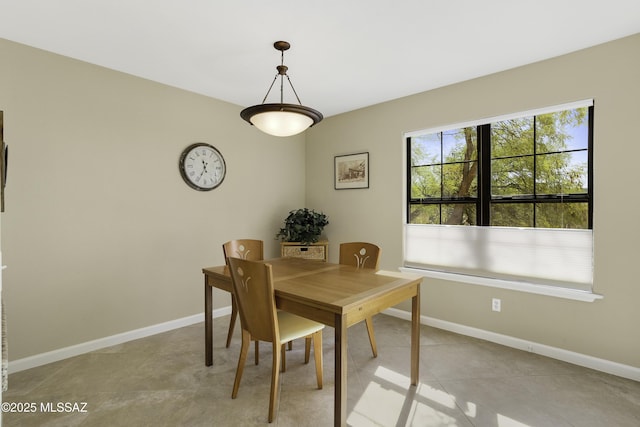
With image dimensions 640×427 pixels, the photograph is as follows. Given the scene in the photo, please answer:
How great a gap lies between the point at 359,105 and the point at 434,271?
2014mm

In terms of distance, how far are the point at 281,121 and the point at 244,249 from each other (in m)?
1.32

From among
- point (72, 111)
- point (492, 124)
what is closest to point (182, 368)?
point (72, 111)

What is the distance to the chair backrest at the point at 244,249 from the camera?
2.86 m

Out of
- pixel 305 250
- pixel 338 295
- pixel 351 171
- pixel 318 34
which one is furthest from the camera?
pixel 351 171

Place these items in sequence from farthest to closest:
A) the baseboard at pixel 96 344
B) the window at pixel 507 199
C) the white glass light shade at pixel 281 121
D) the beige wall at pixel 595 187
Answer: the window at pixel 507 199 → the baseboard at pixel 96 344 → the beige wall at pixel 595 187 → the white glass light shade at pixel 281 121

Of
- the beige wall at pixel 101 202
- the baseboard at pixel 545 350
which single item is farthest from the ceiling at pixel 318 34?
the baseboard at pixel 545 350

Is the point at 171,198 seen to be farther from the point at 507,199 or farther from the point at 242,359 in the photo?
the point at 507,199

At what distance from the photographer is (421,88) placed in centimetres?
323

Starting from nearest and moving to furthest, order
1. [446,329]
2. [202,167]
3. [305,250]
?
[446,329] → [202,167] → [305,250]

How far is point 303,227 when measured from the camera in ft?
12.5

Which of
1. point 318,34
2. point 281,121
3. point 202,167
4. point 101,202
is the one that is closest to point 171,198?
point 202,167

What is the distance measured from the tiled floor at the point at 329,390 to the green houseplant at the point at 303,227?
1331mm

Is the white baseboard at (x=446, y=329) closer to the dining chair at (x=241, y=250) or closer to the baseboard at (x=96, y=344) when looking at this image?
the baseboard at (x=96, y=344)

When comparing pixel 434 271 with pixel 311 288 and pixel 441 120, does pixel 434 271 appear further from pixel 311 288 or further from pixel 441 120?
pixel 311 288
